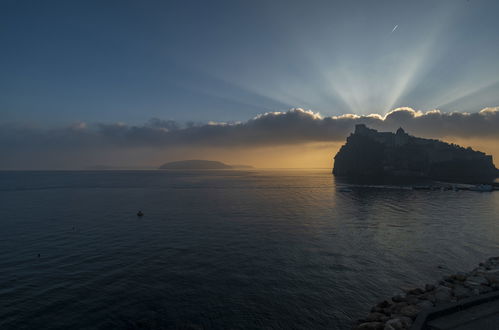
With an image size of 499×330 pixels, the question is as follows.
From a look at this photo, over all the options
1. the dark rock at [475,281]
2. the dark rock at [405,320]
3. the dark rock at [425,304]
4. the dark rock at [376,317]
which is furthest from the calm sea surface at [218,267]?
the dark rock at [475,281]

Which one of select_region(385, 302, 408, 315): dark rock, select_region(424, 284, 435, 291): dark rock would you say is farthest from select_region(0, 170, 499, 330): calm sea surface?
select_region(424, 284, 435, 291): dark rock

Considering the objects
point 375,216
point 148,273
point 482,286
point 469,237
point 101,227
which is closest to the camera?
point 482,286

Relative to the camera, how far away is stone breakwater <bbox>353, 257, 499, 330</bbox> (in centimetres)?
1625

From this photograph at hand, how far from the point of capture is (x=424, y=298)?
19.8 metres

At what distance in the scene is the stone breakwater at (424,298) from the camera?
16.2 m

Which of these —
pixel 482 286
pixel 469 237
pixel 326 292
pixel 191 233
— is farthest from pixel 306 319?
pixel 469 237

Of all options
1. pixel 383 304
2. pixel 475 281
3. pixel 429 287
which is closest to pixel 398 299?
pixel 383 304

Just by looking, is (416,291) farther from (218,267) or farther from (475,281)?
(218,267)

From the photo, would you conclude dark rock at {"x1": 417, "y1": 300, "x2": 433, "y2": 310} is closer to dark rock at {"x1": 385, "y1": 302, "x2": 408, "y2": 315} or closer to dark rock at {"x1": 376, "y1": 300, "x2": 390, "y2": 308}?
dark rock at {"x1": 385, "y1": 302, "x2": 408, "y2": 315}

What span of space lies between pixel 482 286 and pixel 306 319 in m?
16.2

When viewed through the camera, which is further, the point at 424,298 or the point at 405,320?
the point at 424,298

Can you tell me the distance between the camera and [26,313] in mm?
18938

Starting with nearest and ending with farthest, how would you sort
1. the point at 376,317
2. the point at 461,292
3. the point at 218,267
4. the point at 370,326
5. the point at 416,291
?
the point at 370,326 → the point at 376,317 → the point at 461,292 → the point at 416,291 → the point at 218,267

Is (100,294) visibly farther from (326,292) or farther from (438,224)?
(438,224)
